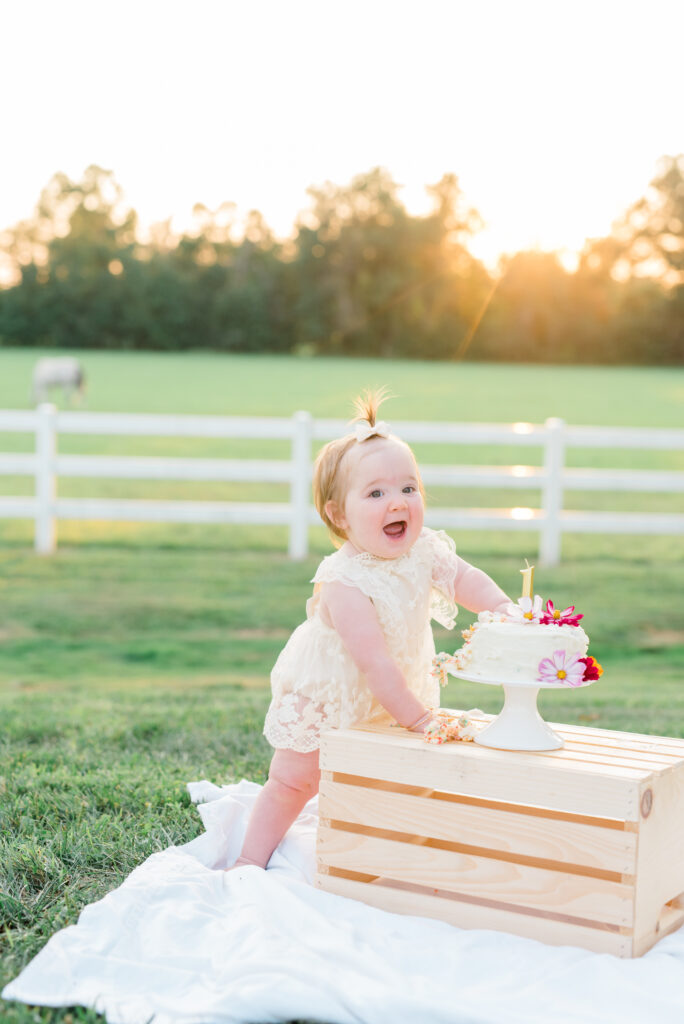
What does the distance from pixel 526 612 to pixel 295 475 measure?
21.2 feet

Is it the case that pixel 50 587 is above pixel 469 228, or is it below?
below

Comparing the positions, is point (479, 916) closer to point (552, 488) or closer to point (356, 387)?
point (552, 488)

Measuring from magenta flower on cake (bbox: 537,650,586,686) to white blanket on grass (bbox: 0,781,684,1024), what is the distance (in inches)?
23.8

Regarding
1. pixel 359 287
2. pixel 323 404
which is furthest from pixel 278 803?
pixel 359 287

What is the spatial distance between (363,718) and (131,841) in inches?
30.4

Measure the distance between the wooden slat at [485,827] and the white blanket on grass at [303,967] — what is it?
0.21 metres

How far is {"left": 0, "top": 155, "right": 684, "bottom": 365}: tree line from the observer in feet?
170

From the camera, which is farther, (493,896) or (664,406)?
(664,406)

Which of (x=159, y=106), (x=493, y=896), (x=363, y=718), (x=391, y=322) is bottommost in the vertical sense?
(x=493, y=896)

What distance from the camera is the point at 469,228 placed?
55.2m

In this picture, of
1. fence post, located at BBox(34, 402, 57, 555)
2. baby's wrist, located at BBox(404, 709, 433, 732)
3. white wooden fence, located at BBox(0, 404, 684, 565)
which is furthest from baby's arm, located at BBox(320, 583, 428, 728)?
fence post, located at BBox(34, 402, 57, 555)

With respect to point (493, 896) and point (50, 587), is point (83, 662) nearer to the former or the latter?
point (50, 587)

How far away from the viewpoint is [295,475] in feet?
30.3

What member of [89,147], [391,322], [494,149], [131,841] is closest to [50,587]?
[131,841]
